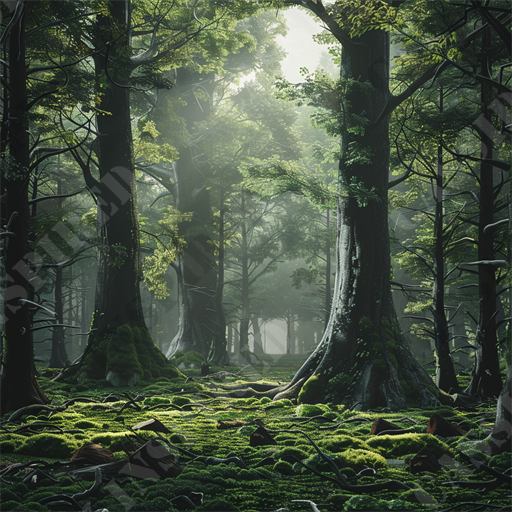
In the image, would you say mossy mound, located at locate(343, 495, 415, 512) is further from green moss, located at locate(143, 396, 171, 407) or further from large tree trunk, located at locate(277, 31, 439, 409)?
green moss, located at locate(143, 396, 171, 407)

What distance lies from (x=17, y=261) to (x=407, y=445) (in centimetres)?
473

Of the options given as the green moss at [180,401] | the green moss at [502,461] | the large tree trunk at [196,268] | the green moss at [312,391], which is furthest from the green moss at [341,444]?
the large tree trunk at [196,268]

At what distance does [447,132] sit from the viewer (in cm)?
777

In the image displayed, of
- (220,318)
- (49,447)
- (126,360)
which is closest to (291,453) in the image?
(49,447)

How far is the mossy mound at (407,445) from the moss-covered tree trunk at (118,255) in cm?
630

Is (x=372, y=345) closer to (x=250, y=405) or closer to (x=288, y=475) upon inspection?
(x=250, y=405)

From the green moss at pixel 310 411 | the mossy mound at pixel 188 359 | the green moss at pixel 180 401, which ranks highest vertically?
the green moss at pixel 310 411

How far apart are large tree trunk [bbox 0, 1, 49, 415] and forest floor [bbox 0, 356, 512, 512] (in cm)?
39

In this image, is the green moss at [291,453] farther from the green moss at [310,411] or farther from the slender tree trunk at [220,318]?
Result: the slender tree trunk at [220,318]

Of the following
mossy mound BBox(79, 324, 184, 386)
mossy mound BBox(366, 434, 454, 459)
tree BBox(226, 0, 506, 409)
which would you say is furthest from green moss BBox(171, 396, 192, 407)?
mossy mound BBox(366, 434, 454, 459)

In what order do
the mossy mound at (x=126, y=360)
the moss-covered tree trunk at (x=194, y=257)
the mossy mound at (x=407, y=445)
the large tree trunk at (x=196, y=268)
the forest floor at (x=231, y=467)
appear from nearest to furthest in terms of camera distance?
the forest floor at (x=231, y=467)
the mossy mound at (x=407, y=445)
the mossy mound at (x=126, y=360)
the moss-covered tree trunk at (x=194, y=257)
the large tree trunk at (x=196, y=268)

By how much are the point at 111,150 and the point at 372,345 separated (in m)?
7.65

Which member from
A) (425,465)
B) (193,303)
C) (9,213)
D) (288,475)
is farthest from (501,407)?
(193,303)

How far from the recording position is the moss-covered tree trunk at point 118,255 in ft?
29.8
